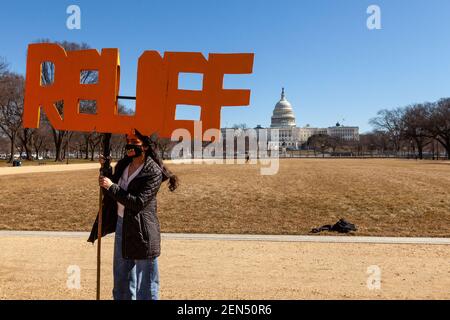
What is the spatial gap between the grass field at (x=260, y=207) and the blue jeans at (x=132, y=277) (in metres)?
7.70

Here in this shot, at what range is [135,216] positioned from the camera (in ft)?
13.8

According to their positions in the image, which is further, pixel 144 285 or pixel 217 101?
pixel 217 101

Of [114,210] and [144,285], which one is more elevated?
[114,210]

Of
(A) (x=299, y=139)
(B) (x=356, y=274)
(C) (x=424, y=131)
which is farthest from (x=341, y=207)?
(A) (x=299, y=139)

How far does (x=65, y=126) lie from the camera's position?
5543 mm

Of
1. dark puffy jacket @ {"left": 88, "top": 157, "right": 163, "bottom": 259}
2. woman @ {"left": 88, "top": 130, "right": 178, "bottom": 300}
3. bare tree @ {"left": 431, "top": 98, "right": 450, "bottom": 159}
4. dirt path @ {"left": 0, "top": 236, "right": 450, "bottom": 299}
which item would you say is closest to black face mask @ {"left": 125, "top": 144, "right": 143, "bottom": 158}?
woman @ {"left": 88, "top": 130, "right": 178, "bottom": 300}

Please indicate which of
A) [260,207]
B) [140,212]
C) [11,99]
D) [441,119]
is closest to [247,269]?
[140,212]

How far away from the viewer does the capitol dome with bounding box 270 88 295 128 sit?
174 meters

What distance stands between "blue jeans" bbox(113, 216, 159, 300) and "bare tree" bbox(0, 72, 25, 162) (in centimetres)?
3889

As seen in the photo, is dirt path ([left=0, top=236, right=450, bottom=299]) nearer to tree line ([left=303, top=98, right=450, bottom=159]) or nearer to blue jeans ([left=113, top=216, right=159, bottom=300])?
blue jeans ([left=113, top=216, right=159, bottom=300])

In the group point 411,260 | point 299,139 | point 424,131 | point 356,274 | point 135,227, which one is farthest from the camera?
point 299,139

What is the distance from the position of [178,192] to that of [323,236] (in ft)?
23.5
